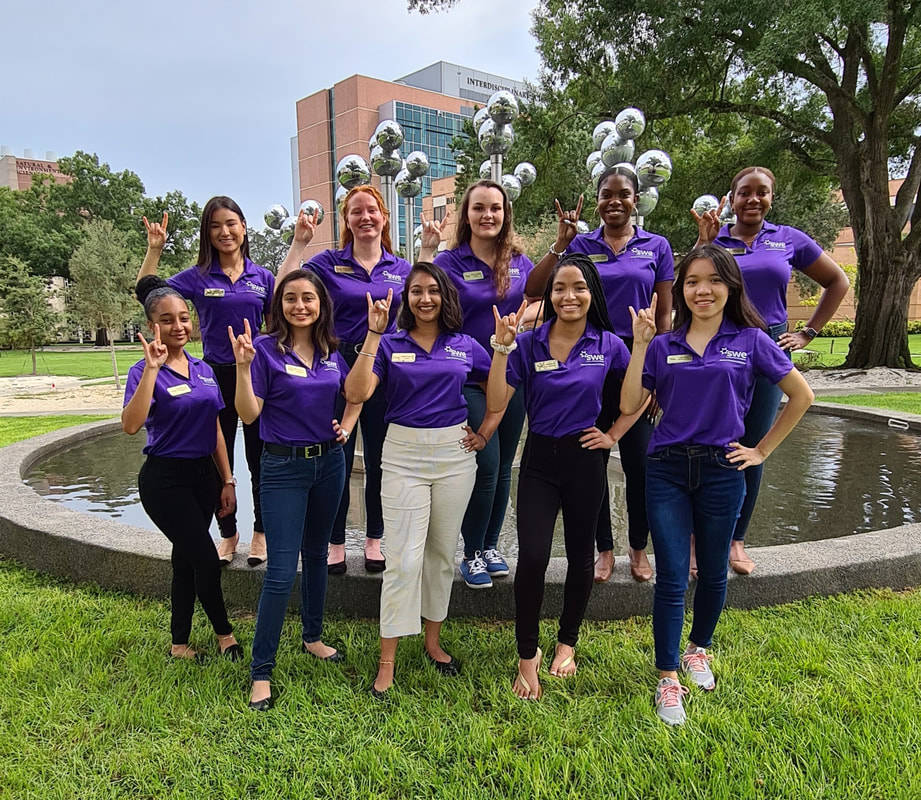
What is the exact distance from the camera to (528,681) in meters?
2.79

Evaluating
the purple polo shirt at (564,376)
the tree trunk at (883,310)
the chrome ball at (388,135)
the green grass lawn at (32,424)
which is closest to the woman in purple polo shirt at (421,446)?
the purple polo shirt at (564,376)

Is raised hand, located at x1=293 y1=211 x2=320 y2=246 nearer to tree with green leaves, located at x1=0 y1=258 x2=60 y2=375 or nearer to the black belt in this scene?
the black belt

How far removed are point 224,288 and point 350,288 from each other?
2.33 feet

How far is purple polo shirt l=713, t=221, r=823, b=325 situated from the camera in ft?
10.8

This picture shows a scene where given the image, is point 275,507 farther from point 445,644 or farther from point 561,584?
point 561,584

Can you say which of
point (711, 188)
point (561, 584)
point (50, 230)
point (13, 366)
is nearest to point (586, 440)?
point (561, 584)

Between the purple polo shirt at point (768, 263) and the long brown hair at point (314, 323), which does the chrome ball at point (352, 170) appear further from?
the purple polo shirt at point (768, 263)

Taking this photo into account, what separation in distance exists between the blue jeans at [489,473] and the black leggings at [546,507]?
0.37 metres

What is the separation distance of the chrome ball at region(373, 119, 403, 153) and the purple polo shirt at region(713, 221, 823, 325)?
239 inches

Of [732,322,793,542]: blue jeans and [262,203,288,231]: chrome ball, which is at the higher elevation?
[262,203,288,231]: chrome ball

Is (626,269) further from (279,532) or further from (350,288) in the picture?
(279,532)

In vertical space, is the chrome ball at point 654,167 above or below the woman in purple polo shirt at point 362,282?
above

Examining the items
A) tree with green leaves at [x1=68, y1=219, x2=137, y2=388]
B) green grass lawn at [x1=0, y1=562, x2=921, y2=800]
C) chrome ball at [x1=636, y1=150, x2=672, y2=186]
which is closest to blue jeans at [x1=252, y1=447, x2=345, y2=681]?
green grass lawn at [x1=0, y1=562, x2=921, y2=800]

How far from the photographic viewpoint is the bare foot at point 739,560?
134 inches
